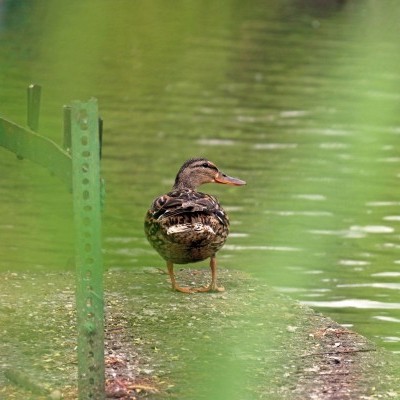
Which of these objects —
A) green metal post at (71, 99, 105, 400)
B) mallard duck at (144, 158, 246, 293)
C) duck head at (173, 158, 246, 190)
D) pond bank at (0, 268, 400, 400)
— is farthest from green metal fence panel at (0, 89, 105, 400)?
duck head at (173, 158, 246, 190)

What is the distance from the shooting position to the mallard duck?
5.50 m

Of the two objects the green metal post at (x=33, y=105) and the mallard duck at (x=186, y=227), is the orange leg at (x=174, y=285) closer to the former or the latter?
the mallard duck at (x=186, y=227)

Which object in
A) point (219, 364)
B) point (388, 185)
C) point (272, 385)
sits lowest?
point (272, 385)

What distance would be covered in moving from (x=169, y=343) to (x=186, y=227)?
31.8 inches

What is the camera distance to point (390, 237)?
24.9ft

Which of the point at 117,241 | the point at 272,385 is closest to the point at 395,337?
the point at 272,385

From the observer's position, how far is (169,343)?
487cm

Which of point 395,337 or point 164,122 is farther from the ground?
point 164,122

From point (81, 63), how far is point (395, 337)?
205 inches

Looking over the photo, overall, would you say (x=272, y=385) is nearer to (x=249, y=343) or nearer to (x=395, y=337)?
(x=395, y=337)

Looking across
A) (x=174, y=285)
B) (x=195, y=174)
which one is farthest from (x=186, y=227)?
(x=195, y=174)

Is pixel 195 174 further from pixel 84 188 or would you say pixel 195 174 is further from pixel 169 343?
pixel 84 188

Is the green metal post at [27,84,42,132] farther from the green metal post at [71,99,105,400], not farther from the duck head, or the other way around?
the duck head

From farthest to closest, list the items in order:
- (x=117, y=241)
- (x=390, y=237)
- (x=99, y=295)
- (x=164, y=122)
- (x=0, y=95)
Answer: (x=164, y=122) < (x=117, y=241) < (x=390, y=237) < (x=99, y=295) < (x=0, y=95)
